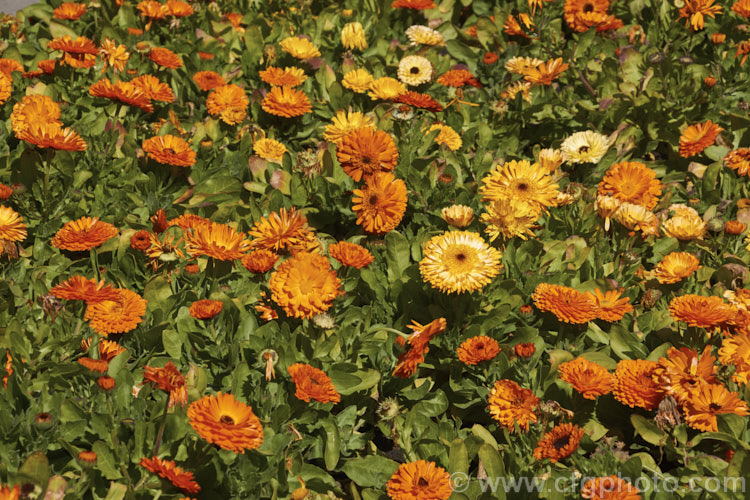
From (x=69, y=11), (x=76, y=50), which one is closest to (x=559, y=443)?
(x=76, y=50)

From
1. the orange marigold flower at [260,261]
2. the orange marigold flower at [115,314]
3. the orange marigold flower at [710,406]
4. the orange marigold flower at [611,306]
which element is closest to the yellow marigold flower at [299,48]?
the orange marigold flower at [260,261]

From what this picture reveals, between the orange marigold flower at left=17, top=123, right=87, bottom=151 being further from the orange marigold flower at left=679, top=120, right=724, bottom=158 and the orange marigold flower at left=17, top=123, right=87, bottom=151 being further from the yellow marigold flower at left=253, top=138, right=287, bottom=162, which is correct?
the orange marigold flower at left=679, top=120, right=724, bottom=158

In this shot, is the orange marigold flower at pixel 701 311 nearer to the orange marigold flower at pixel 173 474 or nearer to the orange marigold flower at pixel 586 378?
the orange marigold flower at pixel 586 378

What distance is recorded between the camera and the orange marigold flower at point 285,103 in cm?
358

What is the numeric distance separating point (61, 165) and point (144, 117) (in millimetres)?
678

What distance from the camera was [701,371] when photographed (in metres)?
2.39

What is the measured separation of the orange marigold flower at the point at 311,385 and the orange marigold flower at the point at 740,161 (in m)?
2.39

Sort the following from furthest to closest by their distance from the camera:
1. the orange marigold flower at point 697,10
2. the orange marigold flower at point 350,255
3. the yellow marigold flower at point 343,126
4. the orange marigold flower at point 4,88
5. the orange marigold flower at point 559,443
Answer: the orange marigold flower at point 697,10, the yellow marigold flower at point 343,126, the orange marigold flower at point 4,88, the orange marigold flower at point 350,255, the orange marigold flower at point 559,443

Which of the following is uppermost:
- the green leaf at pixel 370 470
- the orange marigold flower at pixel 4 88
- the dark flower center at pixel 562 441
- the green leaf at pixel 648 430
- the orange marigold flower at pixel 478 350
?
the orange marigold flower at pixel 4 88

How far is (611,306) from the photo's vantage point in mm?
2736

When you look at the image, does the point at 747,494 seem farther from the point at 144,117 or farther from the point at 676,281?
the point at 144,117

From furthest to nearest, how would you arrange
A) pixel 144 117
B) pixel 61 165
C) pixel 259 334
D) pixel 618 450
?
pixel 144 117, pixel 61 165, pixel 259 334, pixel 618 450

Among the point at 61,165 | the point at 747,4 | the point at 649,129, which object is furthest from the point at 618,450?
the point at 747,4

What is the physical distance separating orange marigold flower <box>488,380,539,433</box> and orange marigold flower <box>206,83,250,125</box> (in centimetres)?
197
